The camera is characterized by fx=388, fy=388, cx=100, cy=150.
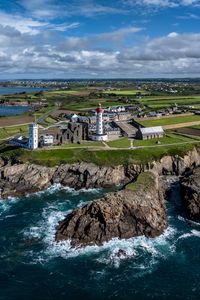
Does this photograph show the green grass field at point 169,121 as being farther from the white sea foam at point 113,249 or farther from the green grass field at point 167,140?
the white sea foam at point 113,249

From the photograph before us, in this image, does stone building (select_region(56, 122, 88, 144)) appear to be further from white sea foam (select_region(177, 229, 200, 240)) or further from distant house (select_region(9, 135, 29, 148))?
white sea foam (select_region(177, 229, 200, 240))

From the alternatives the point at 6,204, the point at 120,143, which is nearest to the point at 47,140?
the point at 120,143

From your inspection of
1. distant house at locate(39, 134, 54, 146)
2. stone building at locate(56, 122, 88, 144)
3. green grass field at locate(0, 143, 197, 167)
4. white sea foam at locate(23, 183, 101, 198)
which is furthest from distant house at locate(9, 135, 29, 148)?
white sea foam at locate(23, 183, 101, 198)

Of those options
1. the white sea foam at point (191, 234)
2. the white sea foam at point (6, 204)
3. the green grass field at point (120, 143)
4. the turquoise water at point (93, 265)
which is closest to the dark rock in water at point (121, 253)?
the turquoise water at point (93, 265)

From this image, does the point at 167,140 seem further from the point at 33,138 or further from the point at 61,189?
the point at 61,189

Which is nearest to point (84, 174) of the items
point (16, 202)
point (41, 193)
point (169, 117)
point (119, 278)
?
point (41, 193)

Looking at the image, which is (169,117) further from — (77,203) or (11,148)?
(77,203)
